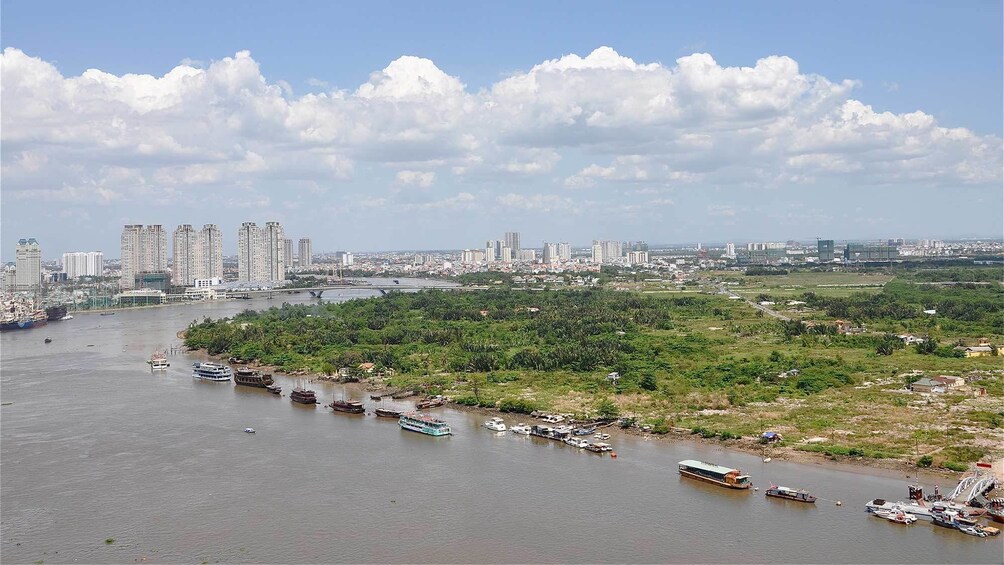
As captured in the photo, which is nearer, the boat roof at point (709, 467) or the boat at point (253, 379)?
the boat roof at point (709, 467)

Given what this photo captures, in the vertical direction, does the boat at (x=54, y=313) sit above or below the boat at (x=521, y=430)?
below

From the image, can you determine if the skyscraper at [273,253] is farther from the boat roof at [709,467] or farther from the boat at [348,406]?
the boat roof at [709,467]

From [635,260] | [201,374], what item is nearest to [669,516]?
[201,374]

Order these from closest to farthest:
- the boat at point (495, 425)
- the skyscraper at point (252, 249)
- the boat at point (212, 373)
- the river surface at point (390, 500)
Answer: the river surface at point (390, 500), the boat at point (495, 425), the boat at point (212, 373), the skyscraper at point (252, 249)

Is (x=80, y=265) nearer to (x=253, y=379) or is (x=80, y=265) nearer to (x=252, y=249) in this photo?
(x=252, y=249)

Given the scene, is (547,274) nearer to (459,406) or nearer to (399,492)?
(459,406)

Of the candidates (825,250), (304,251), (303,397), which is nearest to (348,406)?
(303,397)

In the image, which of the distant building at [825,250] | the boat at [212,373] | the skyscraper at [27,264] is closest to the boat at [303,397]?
the boat at [212,373]
